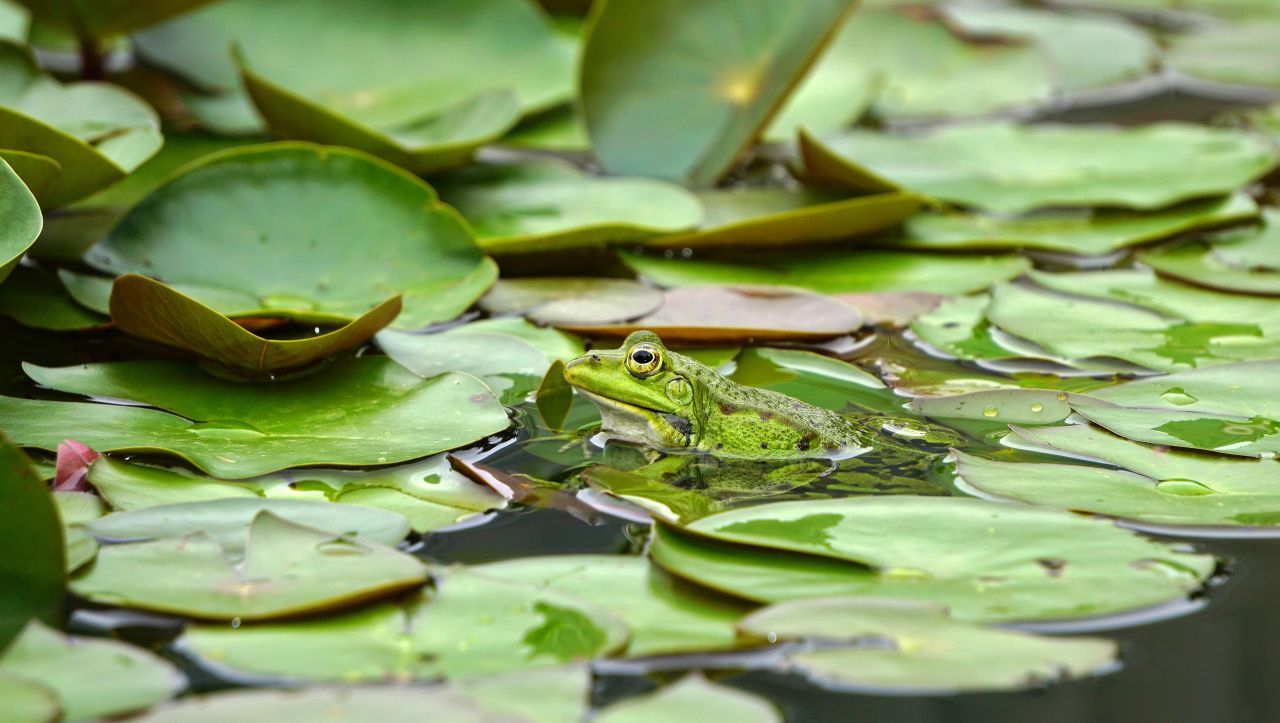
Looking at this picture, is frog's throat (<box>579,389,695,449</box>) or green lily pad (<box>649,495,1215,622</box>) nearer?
green lily pad (<box>649,495,1215,622</box>)

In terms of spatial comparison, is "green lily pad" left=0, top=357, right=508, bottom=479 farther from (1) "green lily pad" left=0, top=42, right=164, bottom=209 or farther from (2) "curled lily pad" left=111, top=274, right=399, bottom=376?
(1) "green lily pad" left=0, top=42, right=164, bottom=209

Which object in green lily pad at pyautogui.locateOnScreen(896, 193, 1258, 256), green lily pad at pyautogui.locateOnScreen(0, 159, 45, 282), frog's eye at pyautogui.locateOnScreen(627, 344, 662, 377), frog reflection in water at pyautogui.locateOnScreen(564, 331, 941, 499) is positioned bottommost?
frog reflection in water at pyautogui.locateOnScreen(564, 331, 941, 499)

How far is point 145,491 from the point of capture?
2830mm

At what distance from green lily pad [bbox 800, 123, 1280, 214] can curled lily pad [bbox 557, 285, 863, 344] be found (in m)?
0.91

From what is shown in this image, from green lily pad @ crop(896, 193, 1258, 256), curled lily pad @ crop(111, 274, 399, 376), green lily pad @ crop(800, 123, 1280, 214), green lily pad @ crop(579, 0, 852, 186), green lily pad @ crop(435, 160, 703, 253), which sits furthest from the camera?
green lily pad @ crop(579, 0, 852, 186)

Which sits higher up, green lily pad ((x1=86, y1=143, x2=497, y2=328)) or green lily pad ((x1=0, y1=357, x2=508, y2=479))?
green lily pad ((x1=86, y1=143, x2=497, y2=328))

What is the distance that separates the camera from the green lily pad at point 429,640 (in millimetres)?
2246

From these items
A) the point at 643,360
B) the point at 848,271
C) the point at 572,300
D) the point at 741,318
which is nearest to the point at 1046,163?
the point at 848,271

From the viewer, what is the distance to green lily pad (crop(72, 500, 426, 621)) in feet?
7.80

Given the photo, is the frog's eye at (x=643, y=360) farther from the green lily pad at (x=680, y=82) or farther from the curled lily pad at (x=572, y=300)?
the green lily pad at (x=680, y=82)

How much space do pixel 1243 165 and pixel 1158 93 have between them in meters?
1.72

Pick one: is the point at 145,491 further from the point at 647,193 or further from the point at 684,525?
the point at 647,193

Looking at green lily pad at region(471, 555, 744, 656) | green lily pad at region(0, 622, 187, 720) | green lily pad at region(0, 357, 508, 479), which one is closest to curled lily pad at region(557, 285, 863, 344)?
green lily pad at region(0, 357, 508, 479)

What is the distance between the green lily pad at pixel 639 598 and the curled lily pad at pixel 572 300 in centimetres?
141
